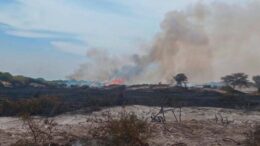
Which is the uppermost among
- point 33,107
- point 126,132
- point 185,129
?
point 33,107

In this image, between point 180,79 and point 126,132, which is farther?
point 180,79

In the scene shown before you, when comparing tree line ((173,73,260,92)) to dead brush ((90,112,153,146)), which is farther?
tree line ((173,73,260,92))

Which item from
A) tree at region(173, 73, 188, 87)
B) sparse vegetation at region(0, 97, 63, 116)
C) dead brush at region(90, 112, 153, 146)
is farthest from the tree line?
dead brush at region(90, 112, 153, 146)

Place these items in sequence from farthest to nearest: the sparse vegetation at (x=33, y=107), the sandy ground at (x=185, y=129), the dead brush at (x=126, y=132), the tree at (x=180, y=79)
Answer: the tree at (x=180, y=79)
the sparse vegetation at (x=33, y=107)
the sandy ground at (x=185, y=129)
the dead brush at (x=126, y=132)

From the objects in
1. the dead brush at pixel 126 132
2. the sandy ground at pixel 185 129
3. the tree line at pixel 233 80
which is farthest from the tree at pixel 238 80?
the dead brush at pixel 126 132

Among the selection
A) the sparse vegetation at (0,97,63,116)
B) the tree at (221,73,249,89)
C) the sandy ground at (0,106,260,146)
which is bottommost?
the sandy ground at (0,106,260,146)

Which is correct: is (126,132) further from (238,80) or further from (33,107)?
(238,80)

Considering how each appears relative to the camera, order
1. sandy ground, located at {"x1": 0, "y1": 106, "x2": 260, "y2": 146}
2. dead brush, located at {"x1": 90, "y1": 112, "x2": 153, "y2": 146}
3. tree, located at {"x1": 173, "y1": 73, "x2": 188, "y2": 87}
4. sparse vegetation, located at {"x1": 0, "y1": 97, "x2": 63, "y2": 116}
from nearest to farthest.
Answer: dead brush, located at {"x1": 90, "y1": 112, "x2": 153, "y2": 146} < sandy ground, located at {"x1": 0, "y1": 106, "x2": 260, "y2": 146} < sparse vegetation, located at {"x1": 0, "y1": 97, "x2": 63, "y2": 116} < tree, located at {"x1": 173, "y1": 73, "x2": 188, "y2": 87}

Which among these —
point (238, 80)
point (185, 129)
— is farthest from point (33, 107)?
point (238, 80)

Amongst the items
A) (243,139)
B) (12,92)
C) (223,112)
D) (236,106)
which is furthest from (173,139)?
(12,92)

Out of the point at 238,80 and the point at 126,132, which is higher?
the point at 238,80

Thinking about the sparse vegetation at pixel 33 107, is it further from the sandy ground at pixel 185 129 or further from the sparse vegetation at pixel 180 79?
the sparse vegetation at pixel 180 79

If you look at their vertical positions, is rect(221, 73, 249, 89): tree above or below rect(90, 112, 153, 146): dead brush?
above

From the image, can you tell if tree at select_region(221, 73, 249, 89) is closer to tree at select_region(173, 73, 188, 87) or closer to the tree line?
the tree line
